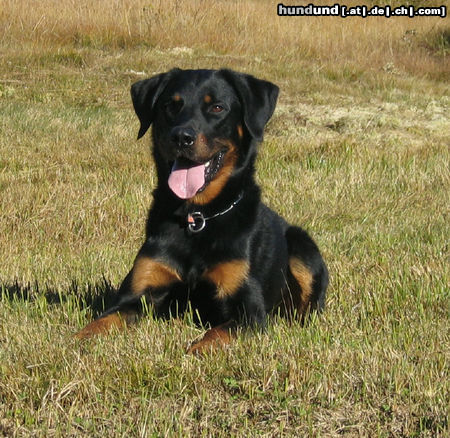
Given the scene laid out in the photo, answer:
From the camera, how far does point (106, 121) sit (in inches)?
445

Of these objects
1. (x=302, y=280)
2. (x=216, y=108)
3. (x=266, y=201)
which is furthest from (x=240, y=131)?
(x=266, y=201)

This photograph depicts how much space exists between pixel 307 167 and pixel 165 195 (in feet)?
14.4

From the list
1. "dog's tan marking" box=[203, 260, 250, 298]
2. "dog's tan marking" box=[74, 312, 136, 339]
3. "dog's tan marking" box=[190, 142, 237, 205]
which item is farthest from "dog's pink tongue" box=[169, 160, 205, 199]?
"dog's tan marking" box=[74, 312, 136, 339]

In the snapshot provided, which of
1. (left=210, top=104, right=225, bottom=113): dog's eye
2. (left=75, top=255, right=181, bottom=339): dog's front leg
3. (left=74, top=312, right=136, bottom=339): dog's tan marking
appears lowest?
(left=74, top=312, right=136, bottom=339): dog's tan marking

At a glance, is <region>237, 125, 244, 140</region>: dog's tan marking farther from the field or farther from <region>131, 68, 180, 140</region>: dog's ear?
the field

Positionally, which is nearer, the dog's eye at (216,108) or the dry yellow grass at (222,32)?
the dog's eye at (216,108)

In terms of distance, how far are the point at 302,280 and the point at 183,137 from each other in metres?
1.39

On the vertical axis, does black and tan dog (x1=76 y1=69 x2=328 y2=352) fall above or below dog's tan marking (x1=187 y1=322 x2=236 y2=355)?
above

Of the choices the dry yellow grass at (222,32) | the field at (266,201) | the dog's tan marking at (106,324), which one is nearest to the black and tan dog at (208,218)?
the dog's tan marking at (106,324)

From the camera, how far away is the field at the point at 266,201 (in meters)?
3.36

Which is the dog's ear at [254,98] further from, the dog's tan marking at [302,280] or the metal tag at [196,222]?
the dog's tan marking at [302,280]

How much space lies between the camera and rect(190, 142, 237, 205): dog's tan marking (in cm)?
471

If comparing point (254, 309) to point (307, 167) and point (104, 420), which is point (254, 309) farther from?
point (307, 167)

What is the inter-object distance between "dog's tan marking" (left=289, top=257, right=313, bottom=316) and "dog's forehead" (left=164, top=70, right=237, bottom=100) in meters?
1.20
